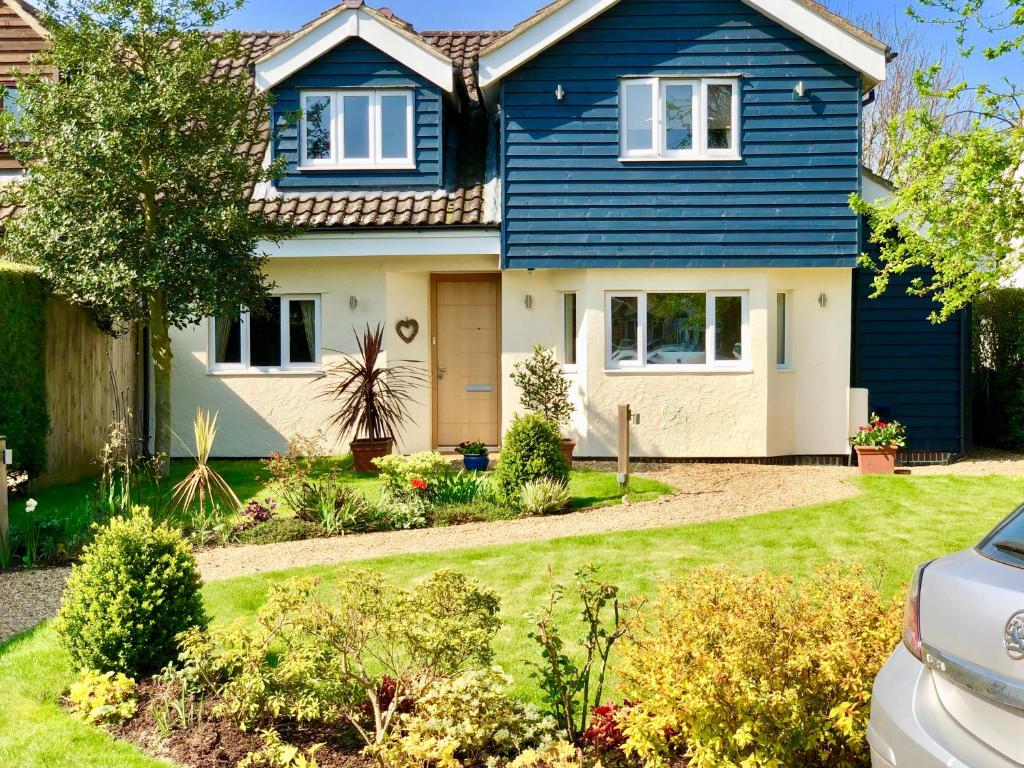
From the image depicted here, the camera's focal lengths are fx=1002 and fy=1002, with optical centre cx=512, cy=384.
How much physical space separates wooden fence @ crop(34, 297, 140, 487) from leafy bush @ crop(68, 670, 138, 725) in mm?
7647

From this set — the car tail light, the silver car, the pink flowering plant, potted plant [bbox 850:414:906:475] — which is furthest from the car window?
the pink flowering plant

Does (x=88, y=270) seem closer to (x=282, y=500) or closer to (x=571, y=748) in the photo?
(x=282, y=500)

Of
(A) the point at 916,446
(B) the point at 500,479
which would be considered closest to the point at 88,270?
(B) the point at 500,479

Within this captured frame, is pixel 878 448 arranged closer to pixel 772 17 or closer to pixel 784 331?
pixel 784 331

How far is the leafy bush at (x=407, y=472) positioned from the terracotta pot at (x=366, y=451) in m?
2.45

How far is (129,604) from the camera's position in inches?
224

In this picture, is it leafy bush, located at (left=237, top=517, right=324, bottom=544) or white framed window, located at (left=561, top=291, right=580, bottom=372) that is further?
white framed window, located at (left=561, top=291, right=580, bottom=372)

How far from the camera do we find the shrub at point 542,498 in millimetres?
11141

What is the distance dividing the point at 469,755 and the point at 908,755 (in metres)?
2.11

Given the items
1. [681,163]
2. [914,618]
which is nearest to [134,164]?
[681,163]

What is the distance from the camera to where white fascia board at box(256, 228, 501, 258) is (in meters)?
15.1

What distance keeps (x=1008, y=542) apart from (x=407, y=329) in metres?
13.1

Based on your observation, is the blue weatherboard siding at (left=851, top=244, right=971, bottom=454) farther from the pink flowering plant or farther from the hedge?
the hedge

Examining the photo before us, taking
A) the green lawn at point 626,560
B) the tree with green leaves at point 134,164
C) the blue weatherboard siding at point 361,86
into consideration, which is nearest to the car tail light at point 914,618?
the green lawn at point 626,560
